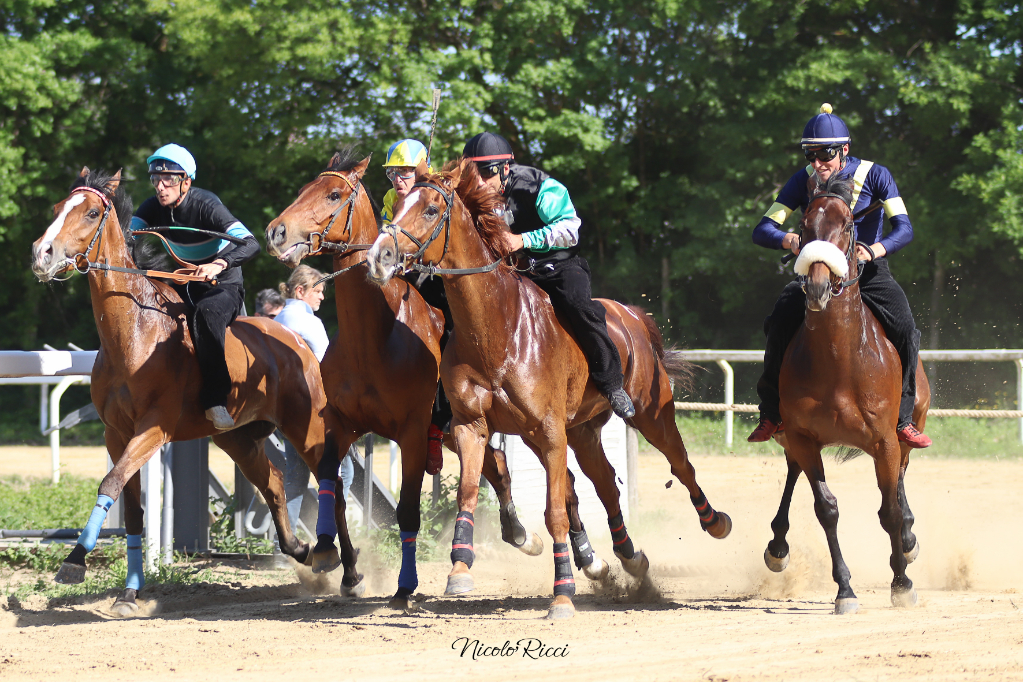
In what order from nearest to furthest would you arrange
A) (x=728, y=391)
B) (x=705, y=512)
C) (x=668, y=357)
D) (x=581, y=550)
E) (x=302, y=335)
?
1. (x=581, y=550)
2. (x=705, y=512)
3. (x=668, y=357)
4. (x=302, y=335)
5. (x=728, y=391)

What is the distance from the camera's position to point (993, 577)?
268 inches

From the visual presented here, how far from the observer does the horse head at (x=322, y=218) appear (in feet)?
18.6

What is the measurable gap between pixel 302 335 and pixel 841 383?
164 inches

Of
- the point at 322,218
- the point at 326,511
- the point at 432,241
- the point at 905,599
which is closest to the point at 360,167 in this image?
the point at 322,218

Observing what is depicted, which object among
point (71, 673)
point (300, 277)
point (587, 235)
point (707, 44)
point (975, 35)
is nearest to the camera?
point (71, 673)

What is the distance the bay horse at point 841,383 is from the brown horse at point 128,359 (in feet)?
11.3

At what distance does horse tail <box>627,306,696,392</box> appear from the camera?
7.53 m

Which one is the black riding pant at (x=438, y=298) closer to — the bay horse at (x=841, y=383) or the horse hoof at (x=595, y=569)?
the horse hoof at (x=595, y=569)

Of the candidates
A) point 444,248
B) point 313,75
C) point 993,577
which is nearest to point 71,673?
point 444,248

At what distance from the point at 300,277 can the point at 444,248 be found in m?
3.35

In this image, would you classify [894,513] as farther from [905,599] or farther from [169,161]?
[169,161]

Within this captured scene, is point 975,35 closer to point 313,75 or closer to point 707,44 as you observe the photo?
point 707,44

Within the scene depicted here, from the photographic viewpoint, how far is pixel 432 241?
536cm

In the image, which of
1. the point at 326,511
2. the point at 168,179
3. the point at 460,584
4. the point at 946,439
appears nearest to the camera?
the point at 460,584
